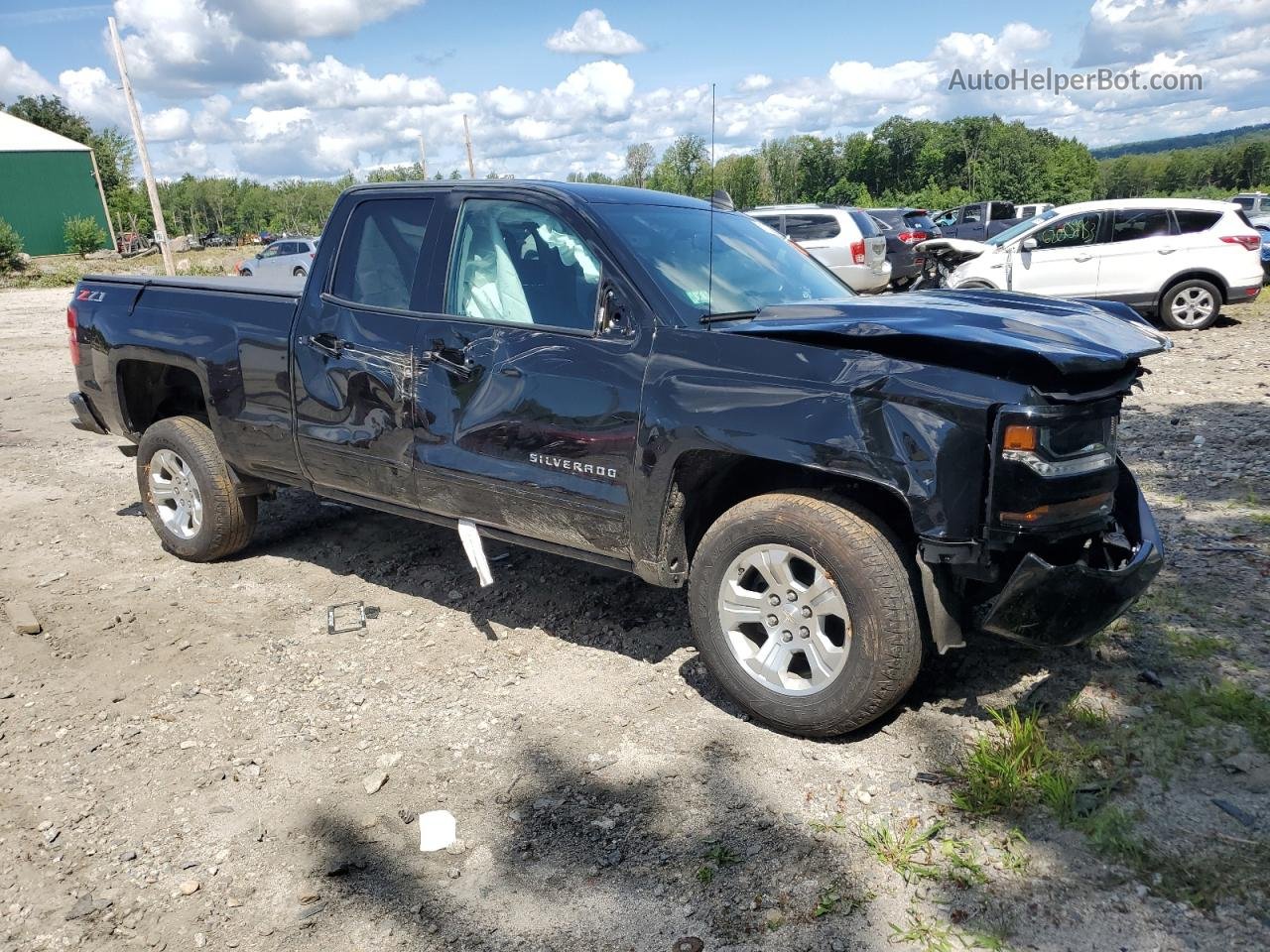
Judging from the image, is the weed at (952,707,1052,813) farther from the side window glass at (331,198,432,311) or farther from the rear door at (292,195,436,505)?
the side window glass at (331,198,432,311)

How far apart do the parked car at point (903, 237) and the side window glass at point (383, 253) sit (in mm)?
9476

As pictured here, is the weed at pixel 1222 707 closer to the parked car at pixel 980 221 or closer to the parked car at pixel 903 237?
the parked car at pixel 903 237

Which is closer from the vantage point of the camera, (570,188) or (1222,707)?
(1222,707)

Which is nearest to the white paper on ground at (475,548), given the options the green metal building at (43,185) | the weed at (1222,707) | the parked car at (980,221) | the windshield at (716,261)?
the windshield at (716,261)

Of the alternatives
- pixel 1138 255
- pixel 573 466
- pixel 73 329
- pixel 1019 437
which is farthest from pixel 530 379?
pixel 1138 255

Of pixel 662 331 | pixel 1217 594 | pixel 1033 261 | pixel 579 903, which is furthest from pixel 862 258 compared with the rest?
pixel 579 903

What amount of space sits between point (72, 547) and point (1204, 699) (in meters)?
6.02

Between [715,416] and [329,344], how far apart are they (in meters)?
2.08

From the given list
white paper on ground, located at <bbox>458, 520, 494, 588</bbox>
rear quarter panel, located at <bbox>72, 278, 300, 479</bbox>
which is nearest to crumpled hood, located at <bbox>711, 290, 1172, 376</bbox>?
white paper on ground, located at <bbox>458, 520, 494, 588</bbox>

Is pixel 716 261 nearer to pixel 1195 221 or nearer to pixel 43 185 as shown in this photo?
pixel 1195 221

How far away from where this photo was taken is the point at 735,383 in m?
3.34

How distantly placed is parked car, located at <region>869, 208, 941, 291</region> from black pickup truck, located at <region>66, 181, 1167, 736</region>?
31.4 feet

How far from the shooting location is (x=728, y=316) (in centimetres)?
374

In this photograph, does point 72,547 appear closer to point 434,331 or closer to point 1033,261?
point 434,331
